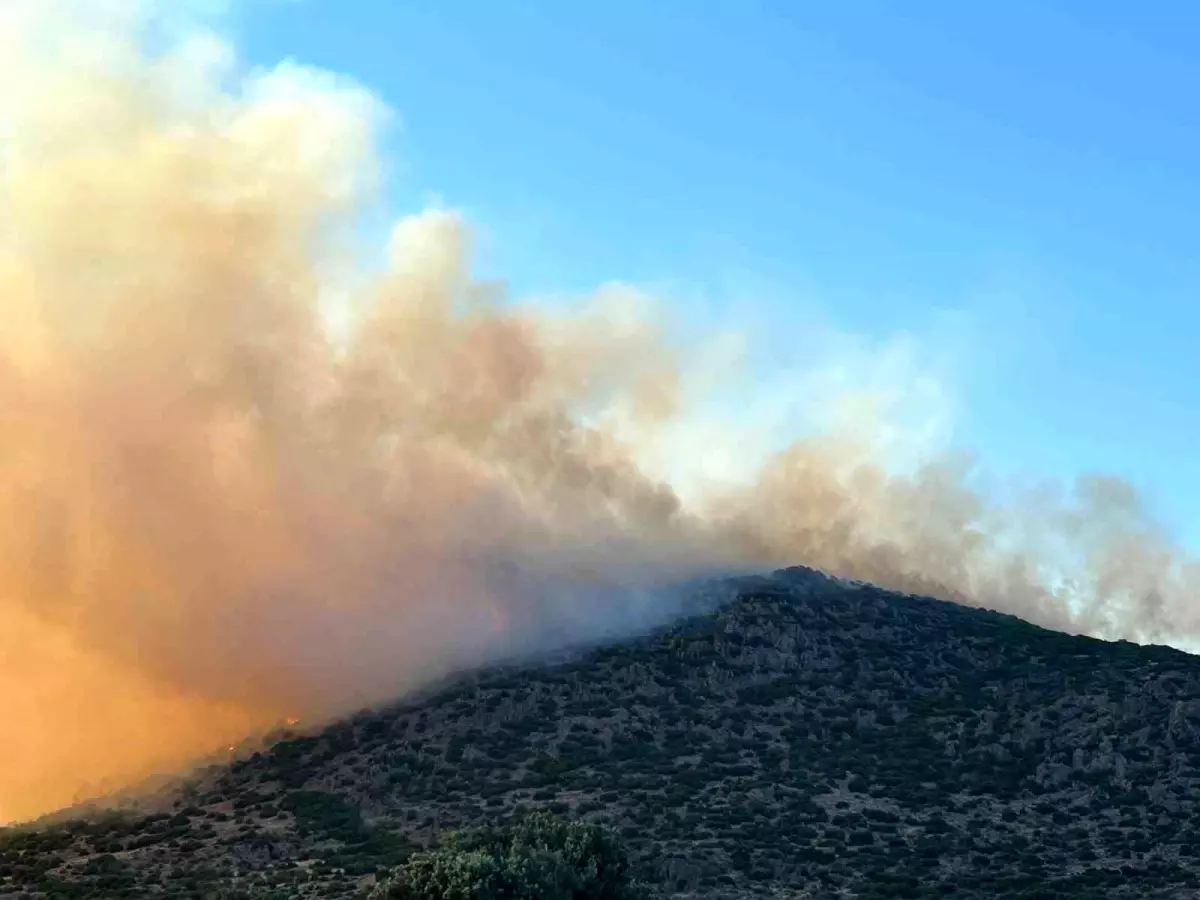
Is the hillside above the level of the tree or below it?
above

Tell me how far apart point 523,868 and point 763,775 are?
3831cm

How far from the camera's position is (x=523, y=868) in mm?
45781

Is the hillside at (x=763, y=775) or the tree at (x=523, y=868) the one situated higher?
the hillside at (x=763, y=775)

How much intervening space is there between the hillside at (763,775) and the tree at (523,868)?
13.6 metres

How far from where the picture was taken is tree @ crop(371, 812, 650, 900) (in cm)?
4475

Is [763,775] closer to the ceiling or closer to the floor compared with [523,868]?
closer to the ceiling

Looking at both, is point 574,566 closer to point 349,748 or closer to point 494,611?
point 494,611

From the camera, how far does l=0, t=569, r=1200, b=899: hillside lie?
66.9 metres

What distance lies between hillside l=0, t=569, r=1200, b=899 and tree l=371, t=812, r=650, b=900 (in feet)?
44.5

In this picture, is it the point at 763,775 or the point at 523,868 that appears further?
the point at 763,775

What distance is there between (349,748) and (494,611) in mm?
23282

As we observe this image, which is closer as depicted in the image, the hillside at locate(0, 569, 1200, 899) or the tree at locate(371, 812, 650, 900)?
the tree at locate(371, 812, 650, 900)

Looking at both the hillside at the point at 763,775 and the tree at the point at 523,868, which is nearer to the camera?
the tree at the point at 523,868

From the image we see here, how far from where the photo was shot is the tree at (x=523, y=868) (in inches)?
1762
